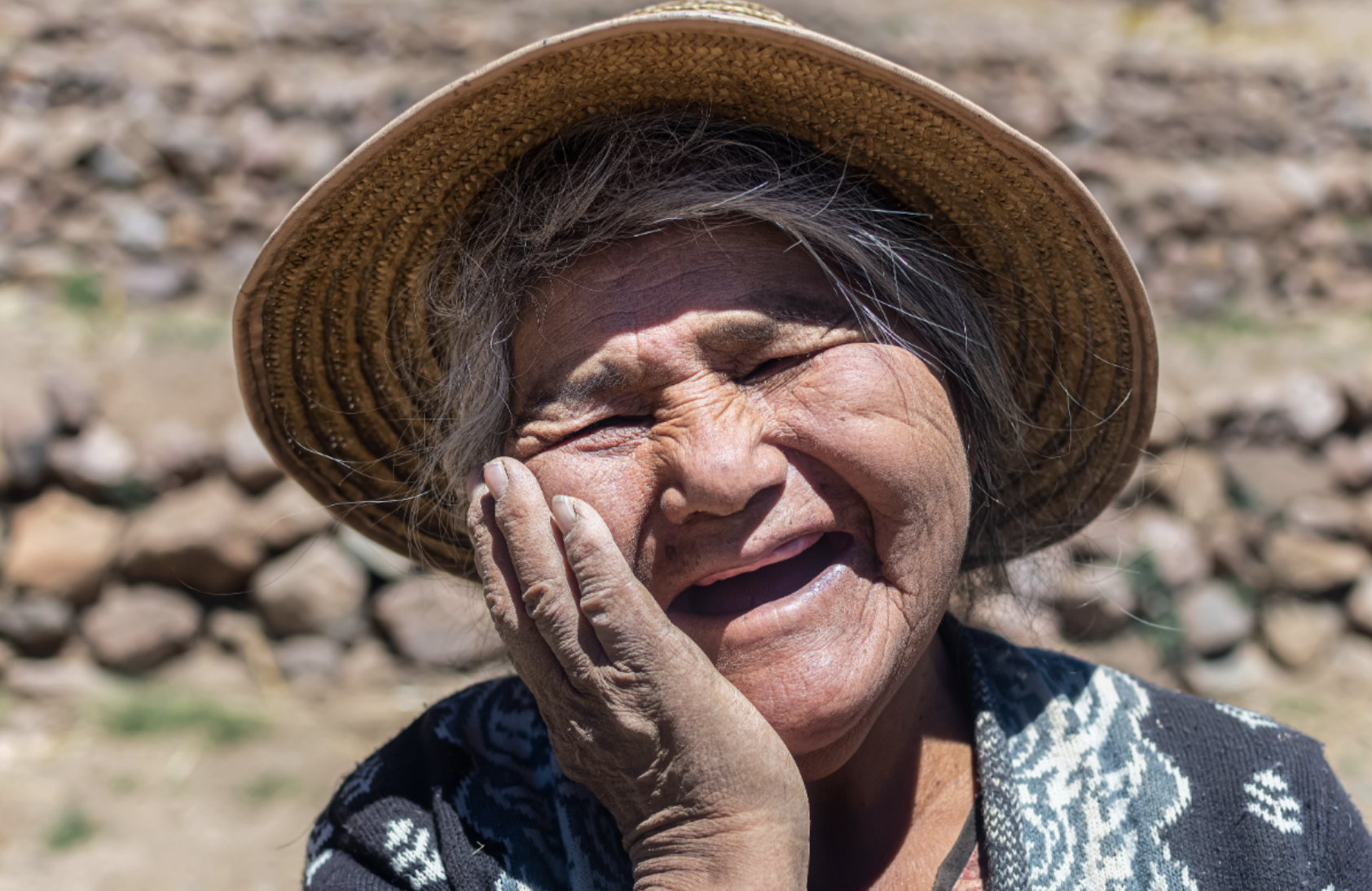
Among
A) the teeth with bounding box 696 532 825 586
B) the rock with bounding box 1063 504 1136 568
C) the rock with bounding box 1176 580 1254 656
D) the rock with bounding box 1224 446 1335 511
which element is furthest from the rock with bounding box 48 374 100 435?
the rock with bounding box 1224 446 1335 511

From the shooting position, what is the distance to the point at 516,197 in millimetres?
1669

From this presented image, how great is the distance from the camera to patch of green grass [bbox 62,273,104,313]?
6301mm

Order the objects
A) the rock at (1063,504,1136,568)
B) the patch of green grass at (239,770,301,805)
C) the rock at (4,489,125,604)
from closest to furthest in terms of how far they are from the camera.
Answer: the patch of green grass at (239,770,301,805) → the rock at (4,489,125,604) → the rock at (1063,504,1136,568)

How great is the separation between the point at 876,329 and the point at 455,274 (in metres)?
0.79

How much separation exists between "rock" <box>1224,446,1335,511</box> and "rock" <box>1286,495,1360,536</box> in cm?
4

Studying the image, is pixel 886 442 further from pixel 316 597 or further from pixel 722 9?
pixel 316 597

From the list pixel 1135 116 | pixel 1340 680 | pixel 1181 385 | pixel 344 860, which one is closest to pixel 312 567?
pixel 344 860

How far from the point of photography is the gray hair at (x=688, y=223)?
5.17ft

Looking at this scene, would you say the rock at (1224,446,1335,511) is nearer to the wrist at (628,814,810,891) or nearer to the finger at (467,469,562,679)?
the wrist at (628,814,810,891)

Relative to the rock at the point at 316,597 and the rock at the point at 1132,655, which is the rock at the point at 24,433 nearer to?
the rock at the point at 316,597

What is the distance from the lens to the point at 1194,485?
5945 millimetres

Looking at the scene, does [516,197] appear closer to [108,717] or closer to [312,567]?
[312,567]

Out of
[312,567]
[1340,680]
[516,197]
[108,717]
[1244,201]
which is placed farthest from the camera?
[1244,201]

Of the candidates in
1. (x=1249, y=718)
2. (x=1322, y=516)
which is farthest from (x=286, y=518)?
(x=1322, y=516)
